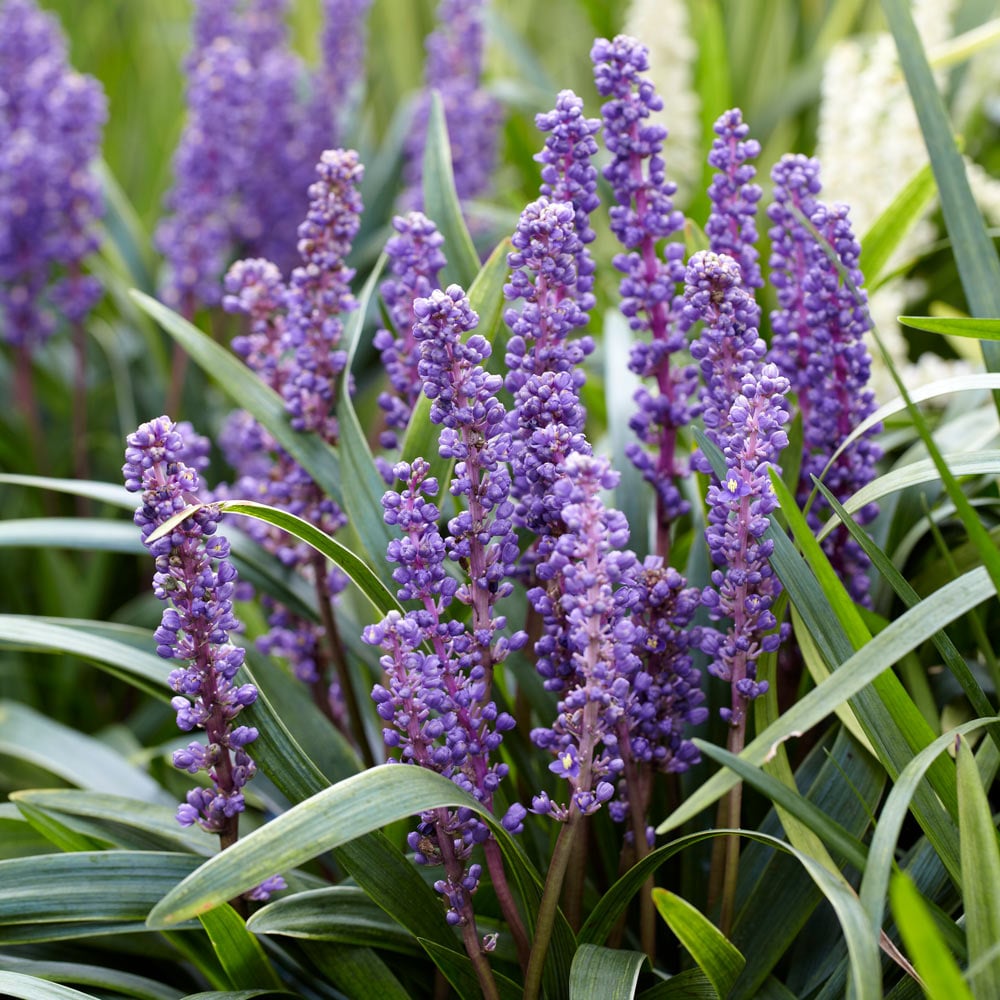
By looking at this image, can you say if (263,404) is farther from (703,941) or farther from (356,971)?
(703,941)

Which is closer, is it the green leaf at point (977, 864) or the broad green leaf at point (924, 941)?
the broad green leaf at point (924, 941)

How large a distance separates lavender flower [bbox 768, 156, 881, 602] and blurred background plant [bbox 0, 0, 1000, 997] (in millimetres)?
30

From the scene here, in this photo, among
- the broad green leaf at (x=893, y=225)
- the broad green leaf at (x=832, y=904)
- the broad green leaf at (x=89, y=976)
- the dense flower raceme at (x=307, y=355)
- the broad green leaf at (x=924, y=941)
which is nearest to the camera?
the broad green leaf at (x=924, y=941)

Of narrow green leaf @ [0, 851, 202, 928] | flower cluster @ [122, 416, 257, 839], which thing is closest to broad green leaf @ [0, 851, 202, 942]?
narrow green leaf @ [0, 851, 202, 928]

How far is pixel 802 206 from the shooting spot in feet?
3.78

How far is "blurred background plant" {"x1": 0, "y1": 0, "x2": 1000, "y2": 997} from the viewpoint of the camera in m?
0.93

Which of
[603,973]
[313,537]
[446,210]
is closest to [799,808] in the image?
[603,973]

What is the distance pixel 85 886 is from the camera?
3.43 ft

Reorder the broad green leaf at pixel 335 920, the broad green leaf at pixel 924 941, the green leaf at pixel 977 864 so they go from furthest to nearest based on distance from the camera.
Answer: the broad green leaf at pixel 335 920 → the green leaf at pixel 977 864 → the broad green leaf at pixel 924 941

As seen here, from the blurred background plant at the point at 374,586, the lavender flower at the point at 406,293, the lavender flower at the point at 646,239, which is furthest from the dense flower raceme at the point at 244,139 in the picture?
the lavender flower at the point at 646,239

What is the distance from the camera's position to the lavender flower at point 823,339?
3.62 feet

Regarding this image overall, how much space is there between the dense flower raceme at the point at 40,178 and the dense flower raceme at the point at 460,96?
59cm

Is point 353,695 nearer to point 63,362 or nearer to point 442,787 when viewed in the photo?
point 442,787

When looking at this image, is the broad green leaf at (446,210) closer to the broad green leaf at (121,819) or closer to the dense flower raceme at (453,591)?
the dense flower raceme at (453,591)
